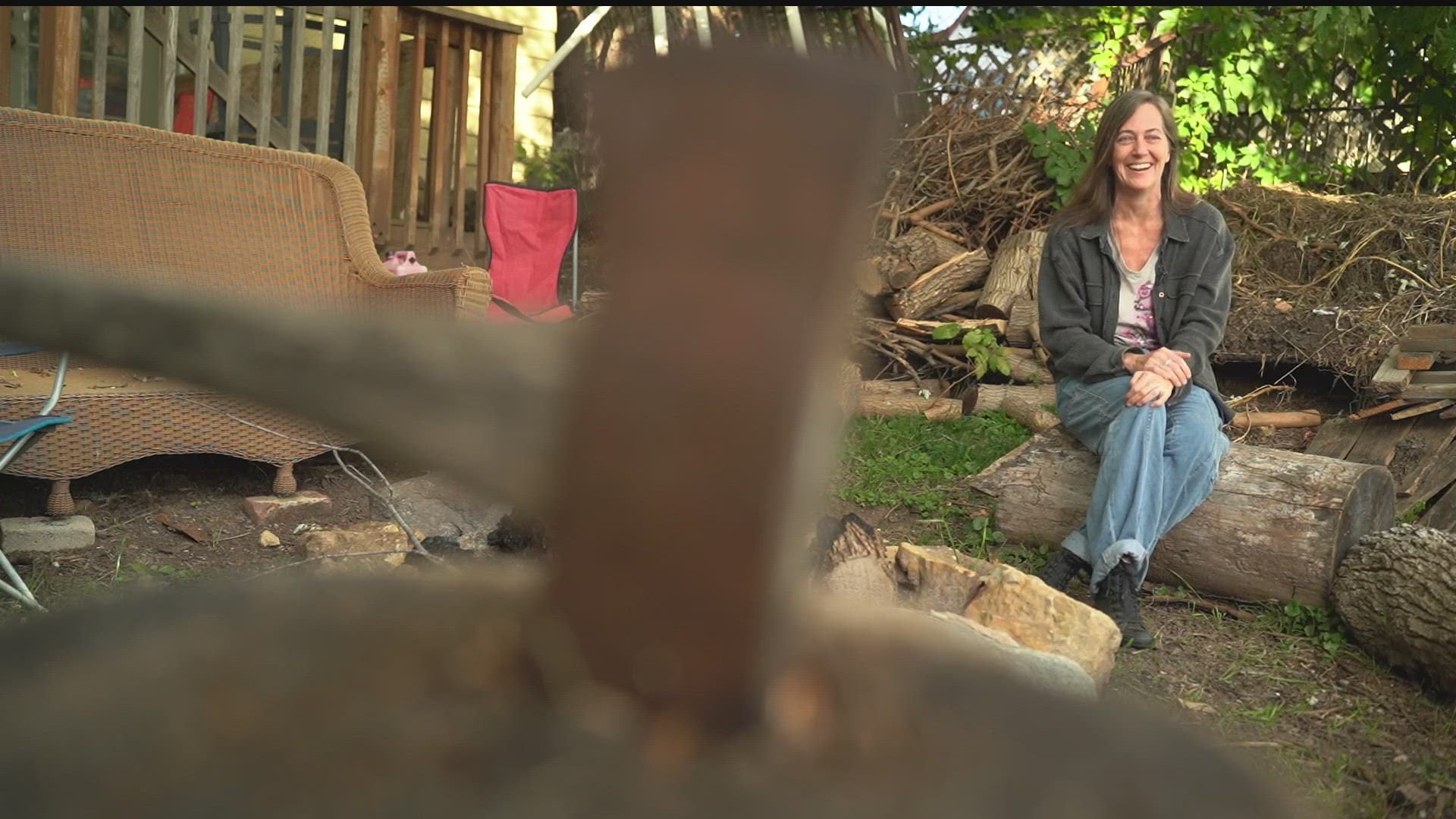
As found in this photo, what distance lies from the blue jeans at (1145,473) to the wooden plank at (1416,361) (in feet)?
5.55

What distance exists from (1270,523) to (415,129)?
6.15 meters

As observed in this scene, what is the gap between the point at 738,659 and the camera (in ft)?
1.80

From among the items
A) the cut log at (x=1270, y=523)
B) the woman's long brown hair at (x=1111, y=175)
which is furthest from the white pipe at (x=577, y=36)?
the cut log at (x=1270, y=523)

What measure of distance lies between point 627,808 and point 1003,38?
9851mm

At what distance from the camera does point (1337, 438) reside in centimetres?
546

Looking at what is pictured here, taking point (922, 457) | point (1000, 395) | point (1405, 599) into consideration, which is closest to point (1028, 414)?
point (1000, 395)

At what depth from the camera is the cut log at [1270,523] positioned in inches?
154

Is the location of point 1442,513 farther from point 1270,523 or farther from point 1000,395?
point 1000,395

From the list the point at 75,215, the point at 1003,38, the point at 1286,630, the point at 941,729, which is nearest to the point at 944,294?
the point at 1003,38

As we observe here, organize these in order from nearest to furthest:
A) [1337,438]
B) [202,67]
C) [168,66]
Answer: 1. [1337,438]
2. [168,66]
3. [202,67]

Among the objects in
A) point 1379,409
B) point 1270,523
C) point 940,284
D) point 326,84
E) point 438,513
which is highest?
point 326,84

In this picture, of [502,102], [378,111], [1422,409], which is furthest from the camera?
[502,102]

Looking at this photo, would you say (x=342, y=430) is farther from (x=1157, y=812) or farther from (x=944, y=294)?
(x=944, y=294)

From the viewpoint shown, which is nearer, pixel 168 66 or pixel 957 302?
pixel 168 66
